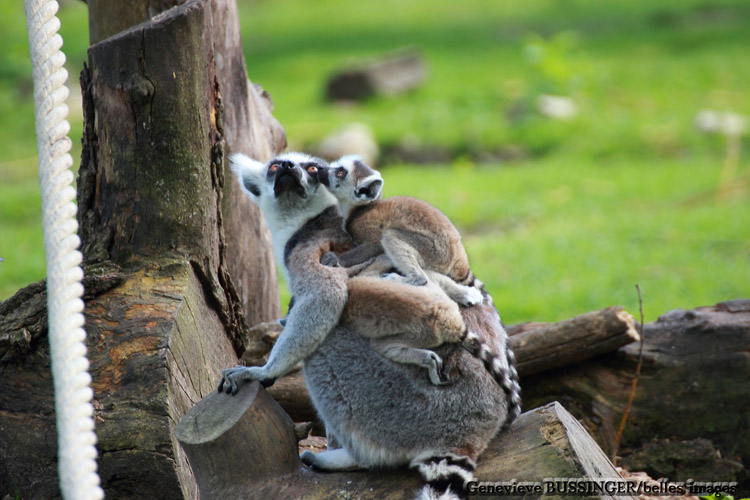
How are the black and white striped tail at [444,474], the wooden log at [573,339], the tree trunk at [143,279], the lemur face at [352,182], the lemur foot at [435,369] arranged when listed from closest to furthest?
1. the black and white striped tail at [444,474]
2. the lemur foot at [435,369]
3. the tree trunk at [143,279]
4. the lemur face at [352,182]
5. the wooden log at [573,339]

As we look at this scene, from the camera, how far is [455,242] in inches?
155

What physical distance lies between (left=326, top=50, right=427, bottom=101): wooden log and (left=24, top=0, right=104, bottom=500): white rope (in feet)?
49.1

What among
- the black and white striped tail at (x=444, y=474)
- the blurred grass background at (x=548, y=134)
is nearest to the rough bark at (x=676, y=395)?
the black and white striped tail at (x=444, y=474)

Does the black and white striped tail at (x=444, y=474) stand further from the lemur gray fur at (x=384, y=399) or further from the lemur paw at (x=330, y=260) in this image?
the lemur paw at (x=330, y=260)

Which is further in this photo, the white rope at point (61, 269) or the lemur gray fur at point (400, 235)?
the lemur gray fur at point (400, 235)

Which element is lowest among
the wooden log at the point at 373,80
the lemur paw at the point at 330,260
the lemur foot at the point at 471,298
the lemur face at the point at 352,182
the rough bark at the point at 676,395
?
the rough bark at the point at 676,395

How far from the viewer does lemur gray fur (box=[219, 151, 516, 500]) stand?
307 centimetres

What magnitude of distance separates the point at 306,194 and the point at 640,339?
226 centimetres

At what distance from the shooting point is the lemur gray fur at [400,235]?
3.70m

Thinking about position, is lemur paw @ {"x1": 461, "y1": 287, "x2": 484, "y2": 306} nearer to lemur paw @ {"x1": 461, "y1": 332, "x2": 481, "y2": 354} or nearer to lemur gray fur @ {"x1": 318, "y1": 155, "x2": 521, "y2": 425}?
lemur gray fur @ {"x1": 318, "y1": 155, "x2": 521, "y2": 425}

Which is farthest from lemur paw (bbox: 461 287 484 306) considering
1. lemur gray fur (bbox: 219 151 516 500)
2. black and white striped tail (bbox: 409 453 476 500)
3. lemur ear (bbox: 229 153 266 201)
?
lemur ear (bbox: 229 153 266 201)

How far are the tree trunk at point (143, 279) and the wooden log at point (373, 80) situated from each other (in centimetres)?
1328

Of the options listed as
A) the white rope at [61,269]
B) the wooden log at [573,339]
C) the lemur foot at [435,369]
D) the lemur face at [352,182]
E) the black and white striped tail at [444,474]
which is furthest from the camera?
the wooden log at [573,339]

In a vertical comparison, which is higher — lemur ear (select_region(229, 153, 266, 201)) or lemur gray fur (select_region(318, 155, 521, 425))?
lemur ear (select_region(229, 153, 266, 201))
